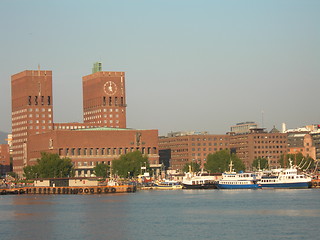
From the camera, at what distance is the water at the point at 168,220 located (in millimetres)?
103875

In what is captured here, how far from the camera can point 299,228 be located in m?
108

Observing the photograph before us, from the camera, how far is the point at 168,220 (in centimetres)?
12406

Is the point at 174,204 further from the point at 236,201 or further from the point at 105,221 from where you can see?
the point at 105,221

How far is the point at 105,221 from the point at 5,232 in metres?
18.0

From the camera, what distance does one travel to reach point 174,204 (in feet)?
532

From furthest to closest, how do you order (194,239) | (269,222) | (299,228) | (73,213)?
(73,213) → (269,222) → (299,228) → (194,239)

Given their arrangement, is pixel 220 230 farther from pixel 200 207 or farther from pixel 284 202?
pixel 284 202

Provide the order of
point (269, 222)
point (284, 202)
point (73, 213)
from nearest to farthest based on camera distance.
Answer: point (269, 222)
point (73, 213)
point (284, 202)

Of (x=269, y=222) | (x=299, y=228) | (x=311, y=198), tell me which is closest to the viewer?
(x=299, y=228)

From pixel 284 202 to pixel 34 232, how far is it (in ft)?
208

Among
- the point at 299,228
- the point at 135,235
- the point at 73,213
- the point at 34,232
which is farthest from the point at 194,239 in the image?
the point at 73,213

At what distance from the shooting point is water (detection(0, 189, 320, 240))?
341 ft

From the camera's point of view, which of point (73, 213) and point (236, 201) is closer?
point (73, 213)

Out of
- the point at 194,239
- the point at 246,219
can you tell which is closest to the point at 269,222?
the point at 246,219
